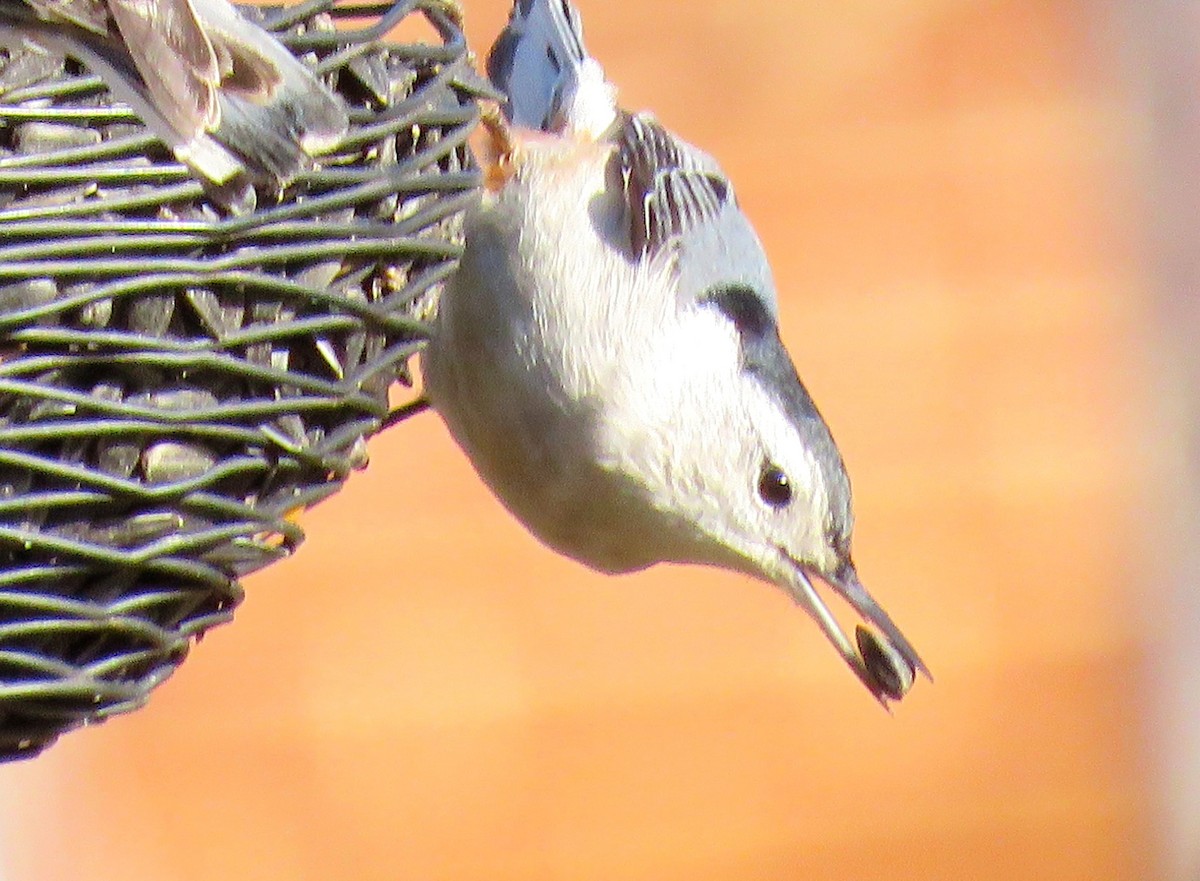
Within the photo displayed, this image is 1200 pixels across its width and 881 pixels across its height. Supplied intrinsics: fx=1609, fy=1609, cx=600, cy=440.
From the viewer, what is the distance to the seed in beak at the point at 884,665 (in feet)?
3.42

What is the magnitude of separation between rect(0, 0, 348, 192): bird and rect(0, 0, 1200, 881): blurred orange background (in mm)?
1309

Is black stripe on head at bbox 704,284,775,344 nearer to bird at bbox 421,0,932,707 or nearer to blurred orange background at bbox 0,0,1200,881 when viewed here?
bird at bbox 421,0,932,707

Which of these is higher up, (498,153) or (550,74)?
(550,74)

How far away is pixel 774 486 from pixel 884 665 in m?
0.14

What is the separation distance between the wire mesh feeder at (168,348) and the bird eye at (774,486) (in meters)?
0.37

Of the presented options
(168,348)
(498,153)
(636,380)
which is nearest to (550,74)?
(498,153)

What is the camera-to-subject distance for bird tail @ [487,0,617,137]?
1198mm

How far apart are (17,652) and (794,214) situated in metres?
1.48

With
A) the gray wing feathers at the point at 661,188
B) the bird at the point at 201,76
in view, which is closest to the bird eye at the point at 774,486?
the gray wing feathers at the point at 661,188

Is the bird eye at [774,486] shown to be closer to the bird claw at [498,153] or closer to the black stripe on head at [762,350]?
the black stripe on head at [762,350]

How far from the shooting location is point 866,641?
1064 millimetres

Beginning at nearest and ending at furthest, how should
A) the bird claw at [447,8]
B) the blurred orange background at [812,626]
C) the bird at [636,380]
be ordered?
the bird claw at [447,8] → the bird at [636,380] → the blurred orange background at [812,626]

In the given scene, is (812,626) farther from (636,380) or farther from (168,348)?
(168,348)

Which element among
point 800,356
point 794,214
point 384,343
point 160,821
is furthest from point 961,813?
point 384,343
